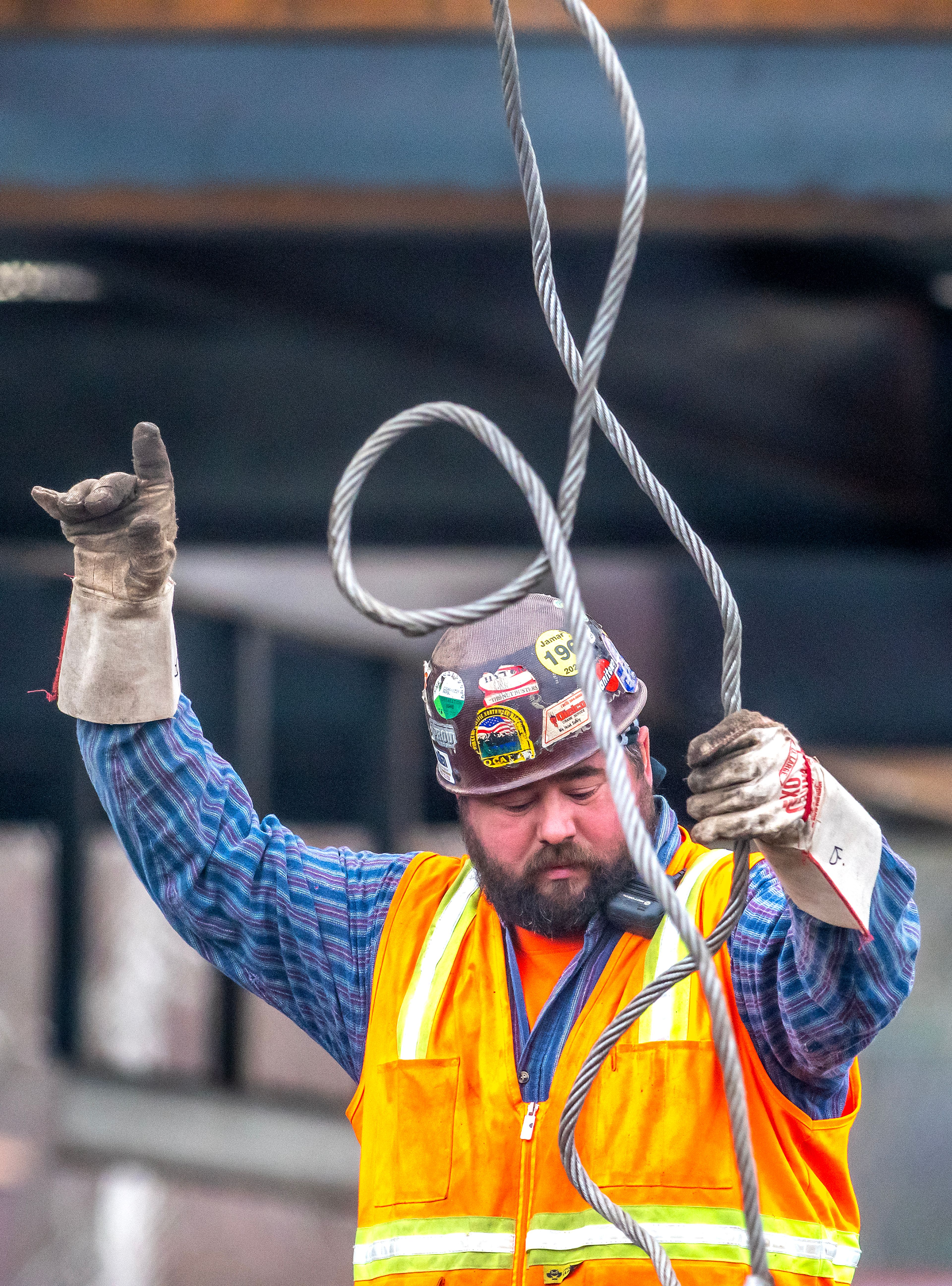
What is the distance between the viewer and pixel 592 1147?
5.37 feet

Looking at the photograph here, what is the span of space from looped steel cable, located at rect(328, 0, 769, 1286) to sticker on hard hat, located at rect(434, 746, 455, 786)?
524 mm

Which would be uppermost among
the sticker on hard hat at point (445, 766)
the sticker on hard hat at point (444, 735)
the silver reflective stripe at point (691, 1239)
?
the sticker on hard hat at point (444, 735)

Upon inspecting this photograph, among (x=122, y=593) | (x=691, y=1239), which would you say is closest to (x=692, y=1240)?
(x=691, y=1239)

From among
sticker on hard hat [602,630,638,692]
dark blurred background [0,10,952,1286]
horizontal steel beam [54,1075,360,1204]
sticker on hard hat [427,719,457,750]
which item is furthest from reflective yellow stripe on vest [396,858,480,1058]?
horizontal steel beam [54,1075,360,1204]

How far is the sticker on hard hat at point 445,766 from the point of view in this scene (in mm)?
1823

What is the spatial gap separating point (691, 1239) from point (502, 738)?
24.4 inches

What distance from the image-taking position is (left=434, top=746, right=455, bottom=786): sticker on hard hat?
5.98 ft

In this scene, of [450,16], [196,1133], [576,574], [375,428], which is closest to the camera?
[576,574]

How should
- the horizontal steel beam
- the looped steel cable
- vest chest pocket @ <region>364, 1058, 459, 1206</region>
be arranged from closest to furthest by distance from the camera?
the looped steel cable < vest chest pocket @ <region>364, 1058, 459, 1206</region> < the horizontal steel beam

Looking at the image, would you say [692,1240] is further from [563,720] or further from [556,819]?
[563,720]

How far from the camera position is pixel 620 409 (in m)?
3.81

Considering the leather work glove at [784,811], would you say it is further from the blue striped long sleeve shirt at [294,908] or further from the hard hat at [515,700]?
the hard hat at [515,700]

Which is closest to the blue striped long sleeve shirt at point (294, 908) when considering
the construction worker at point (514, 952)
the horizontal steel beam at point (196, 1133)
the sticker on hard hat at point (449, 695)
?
the construction worker at point (514, 952)

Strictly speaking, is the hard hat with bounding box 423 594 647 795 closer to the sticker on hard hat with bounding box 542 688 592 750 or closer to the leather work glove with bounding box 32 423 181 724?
the sticker on hard hat with bounding box 542 688 592 750
